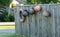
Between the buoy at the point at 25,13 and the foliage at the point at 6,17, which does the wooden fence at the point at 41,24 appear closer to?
the buoy at the point at 25,13

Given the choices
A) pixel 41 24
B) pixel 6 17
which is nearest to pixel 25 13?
pixel 41 24

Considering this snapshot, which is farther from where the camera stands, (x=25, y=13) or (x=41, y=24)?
(x=25, y=13)

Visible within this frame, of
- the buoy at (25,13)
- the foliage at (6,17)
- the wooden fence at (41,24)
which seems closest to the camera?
the wooden fence at (41,24)

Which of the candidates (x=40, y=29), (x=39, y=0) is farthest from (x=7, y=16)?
(x=40, y=29)

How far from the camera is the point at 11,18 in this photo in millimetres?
21391

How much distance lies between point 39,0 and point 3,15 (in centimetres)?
464

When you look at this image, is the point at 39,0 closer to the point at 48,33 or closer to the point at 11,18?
the point at 11,18

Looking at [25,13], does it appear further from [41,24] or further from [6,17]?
[6,17]

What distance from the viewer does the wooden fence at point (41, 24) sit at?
9062 millimetres

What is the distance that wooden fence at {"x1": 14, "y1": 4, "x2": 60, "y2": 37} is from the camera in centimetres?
906

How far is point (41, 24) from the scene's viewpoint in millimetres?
10070

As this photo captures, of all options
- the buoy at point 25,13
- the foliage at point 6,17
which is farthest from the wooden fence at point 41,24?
the foliage at point 6,17

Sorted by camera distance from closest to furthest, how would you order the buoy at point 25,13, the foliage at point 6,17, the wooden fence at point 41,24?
the wooden fence at point 41,24 → the buoy at point 25,13 → the foliage at point 6,17

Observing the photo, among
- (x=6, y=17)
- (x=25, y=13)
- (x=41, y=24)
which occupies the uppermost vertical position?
(x=25, y=13)
